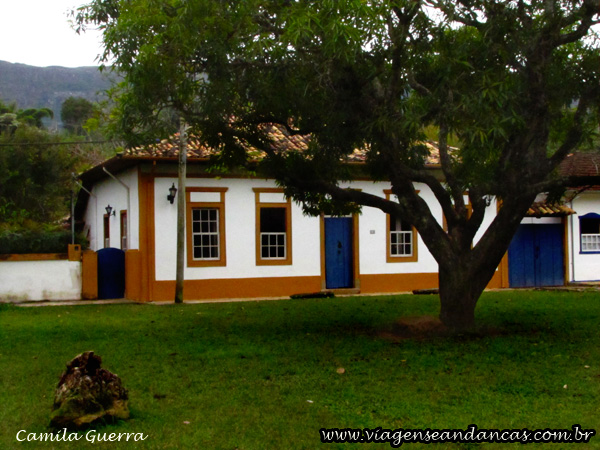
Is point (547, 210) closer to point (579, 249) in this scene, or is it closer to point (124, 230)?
point (579, 249)

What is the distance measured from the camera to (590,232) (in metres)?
21.7

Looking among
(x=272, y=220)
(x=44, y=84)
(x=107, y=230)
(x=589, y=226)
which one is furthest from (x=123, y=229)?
(x=44, y=84)

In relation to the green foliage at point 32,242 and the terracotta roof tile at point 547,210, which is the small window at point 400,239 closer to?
the terracotta roof tile at point 547,210

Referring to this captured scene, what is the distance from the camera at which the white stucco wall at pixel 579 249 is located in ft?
70.0

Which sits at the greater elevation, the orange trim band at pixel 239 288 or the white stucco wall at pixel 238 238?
the white stucco wall at pixel 238 238

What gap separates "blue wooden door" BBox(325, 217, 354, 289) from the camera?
19.0m

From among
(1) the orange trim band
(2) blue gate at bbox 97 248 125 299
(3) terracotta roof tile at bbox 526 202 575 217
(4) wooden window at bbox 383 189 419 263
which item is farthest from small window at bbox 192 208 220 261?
(3) terracotta roof tile at bbox 526 202 575 217

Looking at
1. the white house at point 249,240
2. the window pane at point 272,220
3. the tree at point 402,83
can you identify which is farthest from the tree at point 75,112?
the tree at point 402,83

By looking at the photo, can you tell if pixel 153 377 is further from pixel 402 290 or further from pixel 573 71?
pixel 402 290

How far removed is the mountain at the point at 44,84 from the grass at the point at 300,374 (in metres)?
141

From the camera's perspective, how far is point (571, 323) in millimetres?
11625

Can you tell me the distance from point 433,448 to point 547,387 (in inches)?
91.8

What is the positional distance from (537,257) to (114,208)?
483 inches

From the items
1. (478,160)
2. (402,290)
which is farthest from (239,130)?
(402,290)
